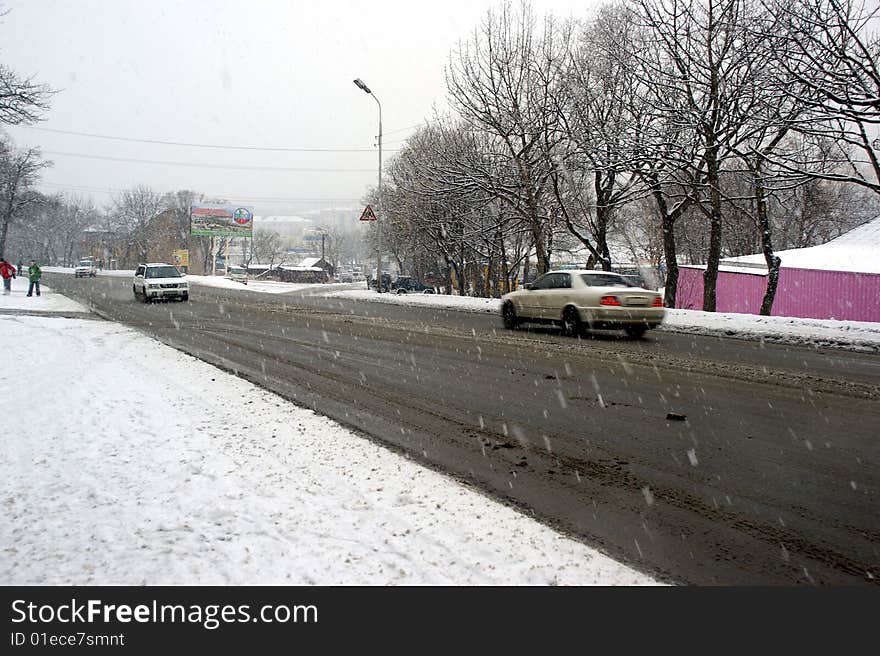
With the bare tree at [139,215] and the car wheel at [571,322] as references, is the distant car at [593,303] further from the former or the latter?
the bare tree at [139,215]

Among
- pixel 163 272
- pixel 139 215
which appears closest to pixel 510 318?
pixel 163 272

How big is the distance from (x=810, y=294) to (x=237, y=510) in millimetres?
29248

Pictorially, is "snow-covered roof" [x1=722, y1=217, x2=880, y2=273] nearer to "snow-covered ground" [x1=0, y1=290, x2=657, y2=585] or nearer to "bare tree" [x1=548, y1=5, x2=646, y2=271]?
"bare tree" [x1=548, y1=5, x2=646, y2=271]

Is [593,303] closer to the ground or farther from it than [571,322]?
farther from it

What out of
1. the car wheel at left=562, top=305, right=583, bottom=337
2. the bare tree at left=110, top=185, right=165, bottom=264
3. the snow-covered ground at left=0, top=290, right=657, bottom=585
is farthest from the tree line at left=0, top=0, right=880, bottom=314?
the bare tree at left=110, top=185, right=165, bottom=264

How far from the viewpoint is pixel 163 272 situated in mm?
25266

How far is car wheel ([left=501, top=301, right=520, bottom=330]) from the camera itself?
15617 mm

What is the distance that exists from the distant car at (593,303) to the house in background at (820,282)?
1656 centimetres

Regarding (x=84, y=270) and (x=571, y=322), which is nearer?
(x=571, y=322)

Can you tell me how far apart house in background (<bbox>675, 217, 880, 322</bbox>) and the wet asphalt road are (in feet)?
50.1

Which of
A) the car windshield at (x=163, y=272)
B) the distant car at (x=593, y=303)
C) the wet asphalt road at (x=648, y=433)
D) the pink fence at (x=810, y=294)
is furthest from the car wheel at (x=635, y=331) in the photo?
the car windshield at (x=163, y=272)

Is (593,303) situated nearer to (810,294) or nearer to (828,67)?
(828,67)

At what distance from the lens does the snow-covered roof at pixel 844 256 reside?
2541 centimetres

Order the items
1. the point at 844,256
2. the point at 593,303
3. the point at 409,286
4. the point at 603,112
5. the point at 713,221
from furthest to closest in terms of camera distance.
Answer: the point at 409,286 < the point at 844,256 < the point at 603,112 < the point at 713,221 < the point at 593,303
